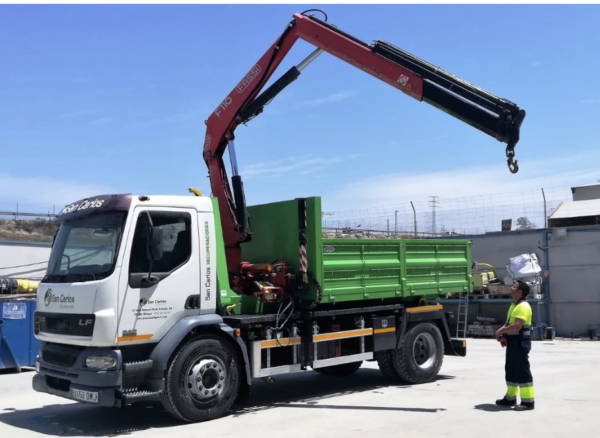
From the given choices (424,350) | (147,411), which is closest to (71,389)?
(147,411)

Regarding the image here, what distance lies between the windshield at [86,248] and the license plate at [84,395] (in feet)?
4.34

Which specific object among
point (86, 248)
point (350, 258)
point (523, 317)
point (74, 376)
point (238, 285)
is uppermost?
point (86, 248)

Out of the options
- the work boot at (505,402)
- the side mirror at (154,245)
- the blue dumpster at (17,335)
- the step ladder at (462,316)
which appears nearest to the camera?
the side mirror at (154,245)

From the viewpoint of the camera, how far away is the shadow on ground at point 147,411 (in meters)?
7.70

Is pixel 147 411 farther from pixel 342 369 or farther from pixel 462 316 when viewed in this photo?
pixel 462 316

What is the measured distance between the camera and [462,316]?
69.7 feet

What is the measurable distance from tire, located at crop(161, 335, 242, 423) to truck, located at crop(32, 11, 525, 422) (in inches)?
0.7

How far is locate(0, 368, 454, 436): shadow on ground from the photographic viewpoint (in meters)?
7.70

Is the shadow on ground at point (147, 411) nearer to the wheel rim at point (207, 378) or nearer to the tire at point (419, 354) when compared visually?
the tire at point (419, 354)

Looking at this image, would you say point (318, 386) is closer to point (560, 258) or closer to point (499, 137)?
point (499, 137)

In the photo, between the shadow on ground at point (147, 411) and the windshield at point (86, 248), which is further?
the shadow on ground at point (147, 411)

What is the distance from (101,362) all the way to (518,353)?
5313mm

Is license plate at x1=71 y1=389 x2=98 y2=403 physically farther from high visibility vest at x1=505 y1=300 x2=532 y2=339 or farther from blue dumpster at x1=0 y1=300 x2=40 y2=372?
blue dumpster at x1=0 y1=300 x2=40 y2=372

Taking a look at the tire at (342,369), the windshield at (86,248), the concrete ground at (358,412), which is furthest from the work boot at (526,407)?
the windshield at (86,248)
